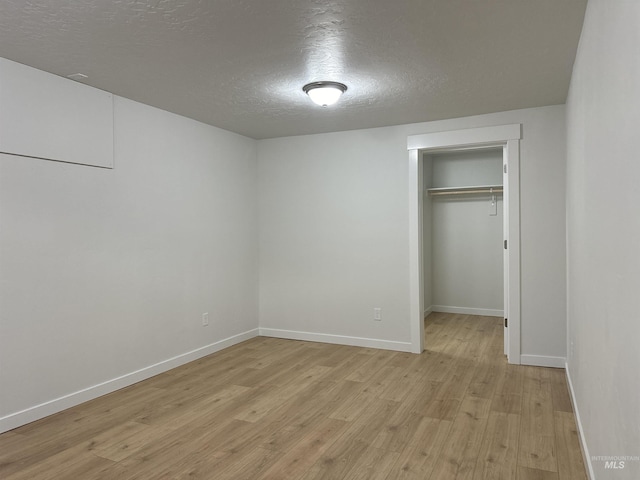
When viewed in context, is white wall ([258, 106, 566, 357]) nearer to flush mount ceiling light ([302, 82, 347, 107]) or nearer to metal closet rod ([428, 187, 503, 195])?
flush mount ceiling light ([302, 82, 347, 107])

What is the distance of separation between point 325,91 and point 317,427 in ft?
7.90

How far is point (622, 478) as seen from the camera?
4.51ft

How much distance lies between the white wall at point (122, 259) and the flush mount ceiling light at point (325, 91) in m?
1.54

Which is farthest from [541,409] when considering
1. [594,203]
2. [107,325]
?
[107,325]

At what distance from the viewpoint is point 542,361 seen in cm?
414

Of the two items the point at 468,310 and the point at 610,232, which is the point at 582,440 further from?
the point at 468,310

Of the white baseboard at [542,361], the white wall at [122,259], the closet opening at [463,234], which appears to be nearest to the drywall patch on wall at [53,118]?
the white wall at [122,259]

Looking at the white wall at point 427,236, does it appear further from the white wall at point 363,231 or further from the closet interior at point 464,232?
the white wall at point 363,231

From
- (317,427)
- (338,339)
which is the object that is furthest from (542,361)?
(317,427)

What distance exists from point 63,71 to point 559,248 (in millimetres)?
4257

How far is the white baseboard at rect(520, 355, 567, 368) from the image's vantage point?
409cm

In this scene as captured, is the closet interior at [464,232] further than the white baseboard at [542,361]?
Yes

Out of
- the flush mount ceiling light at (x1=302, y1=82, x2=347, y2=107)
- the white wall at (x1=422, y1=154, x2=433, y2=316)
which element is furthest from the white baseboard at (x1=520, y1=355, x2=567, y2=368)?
the flush mount ceiling light at (x1=302, y1=82, x2=347, y2=107)

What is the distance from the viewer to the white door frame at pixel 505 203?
4211mm
